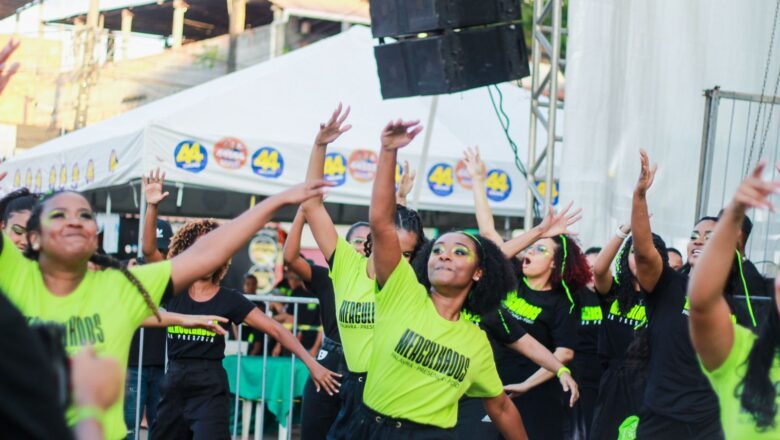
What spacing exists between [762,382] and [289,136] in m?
8.45

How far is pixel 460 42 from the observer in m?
9.36

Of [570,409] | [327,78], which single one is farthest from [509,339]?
[327,78]

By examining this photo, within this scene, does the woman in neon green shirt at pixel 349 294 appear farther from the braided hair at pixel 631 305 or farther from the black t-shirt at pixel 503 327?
the braided hair at pixel 631 305

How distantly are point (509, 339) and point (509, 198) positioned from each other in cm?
617

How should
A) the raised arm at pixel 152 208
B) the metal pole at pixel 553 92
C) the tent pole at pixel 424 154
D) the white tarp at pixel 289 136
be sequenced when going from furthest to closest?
the tent pole at pixel 424 154, the white tarp at pixel 289 136, the metal pole at pixel 553 92, the raised arm at pixel 152 208

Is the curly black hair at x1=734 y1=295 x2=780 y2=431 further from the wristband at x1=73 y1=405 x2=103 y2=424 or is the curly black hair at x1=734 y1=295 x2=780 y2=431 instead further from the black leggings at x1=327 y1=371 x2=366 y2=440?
the black leggings at x1=327 y1=371 x2=366 y2=440

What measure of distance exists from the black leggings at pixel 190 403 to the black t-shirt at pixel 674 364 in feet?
8.40

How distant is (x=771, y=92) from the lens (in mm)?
8891

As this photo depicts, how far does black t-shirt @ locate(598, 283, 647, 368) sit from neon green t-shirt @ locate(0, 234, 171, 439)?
3.86 m

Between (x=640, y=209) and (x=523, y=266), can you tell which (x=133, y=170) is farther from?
(x=640, y=209)

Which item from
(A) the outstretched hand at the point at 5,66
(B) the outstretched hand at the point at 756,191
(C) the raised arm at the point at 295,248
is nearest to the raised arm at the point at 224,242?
(A) the outstretched hand at the point at 5,66

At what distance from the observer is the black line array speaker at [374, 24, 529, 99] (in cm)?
938

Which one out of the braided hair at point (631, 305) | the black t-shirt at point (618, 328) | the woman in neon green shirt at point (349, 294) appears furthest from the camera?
the black t-shirt at point (618, 328)

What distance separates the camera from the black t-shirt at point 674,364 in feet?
16.7
